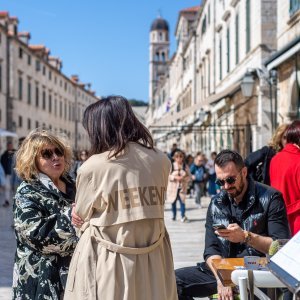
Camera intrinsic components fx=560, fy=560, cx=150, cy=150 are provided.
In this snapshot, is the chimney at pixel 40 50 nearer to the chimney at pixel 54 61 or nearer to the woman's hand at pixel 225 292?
the chimney at pixel 54 61

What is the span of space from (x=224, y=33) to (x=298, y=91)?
10.2 meters

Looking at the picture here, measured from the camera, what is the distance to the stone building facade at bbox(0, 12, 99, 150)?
41.3 metres

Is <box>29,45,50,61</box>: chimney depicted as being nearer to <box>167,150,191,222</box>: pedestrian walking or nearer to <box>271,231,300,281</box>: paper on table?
<box>167,150,191,222</box>: pedestrian walking

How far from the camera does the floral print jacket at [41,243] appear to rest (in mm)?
3102

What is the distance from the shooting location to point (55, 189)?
3.34 meters

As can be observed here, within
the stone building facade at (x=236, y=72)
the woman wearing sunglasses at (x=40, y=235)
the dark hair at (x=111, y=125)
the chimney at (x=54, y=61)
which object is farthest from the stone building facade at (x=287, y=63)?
the chimney at (x=54, y=61)

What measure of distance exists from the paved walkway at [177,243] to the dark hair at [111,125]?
3.94m

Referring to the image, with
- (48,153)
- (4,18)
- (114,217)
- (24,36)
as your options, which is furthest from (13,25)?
(114,217)

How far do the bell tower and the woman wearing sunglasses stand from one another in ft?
320

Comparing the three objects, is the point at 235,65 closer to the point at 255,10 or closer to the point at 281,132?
the point at 255,10

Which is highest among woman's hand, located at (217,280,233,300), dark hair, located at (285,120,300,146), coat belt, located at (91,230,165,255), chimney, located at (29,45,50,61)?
chimney, located at (29,45,50,61)

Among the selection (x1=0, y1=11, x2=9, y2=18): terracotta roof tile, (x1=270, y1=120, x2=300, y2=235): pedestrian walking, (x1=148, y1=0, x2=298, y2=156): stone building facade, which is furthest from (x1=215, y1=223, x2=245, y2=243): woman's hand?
(x1=0, y1=11, x2=9, y2=18): terracotta roof tile

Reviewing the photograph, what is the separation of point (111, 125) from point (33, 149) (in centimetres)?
92

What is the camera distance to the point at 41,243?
122 inches
